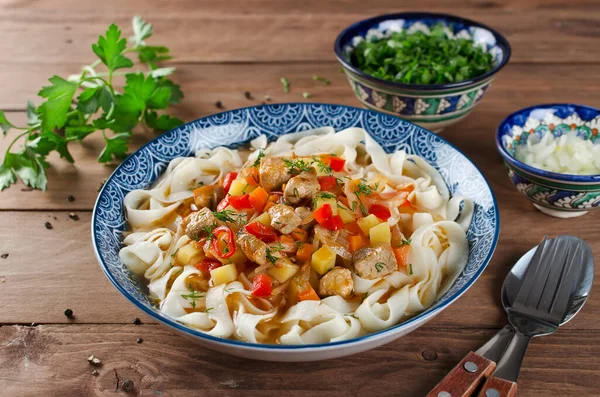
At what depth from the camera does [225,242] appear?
3.47 metres

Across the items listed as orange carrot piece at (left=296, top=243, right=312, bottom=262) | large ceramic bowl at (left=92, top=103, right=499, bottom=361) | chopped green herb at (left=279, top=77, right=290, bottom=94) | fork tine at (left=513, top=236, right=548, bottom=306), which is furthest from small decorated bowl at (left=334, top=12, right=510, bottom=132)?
orange carrot piece at (left=296, top=243, right=312, bottom=262)

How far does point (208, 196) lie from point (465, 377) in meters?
1.97

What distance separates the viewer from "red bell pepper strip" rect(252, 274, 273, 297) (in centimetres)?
337

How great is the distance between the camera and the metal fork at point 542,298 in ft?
10.2

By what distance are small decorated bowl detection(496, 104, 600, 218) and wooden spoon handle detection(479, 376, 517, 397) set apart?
155 cm

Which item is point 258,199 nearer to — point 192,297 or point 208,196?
point 208,196

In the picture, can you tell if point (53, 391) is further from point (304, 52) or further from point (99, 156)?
point (304, 52)

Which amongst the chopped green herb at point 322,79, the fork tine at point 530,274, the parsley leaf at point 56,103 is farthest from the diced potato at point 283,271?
the chopped green herb at point 322,79

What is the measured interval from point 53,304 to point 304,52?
3806mm

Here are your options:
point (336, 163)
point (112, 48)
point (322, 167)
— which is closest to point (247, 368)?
point (322, 167)

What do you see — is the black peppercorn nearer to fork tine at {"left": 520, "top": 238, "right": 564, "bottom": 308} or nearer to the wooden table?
the wooden table

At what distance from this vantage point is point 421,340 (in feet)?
11.2

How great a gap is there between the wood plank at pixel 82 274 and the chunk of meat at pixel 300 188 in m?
1.04

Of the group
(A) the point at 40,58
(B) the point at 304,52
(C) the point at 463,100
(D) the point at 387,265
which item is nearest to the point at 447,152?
(C) the point at 463,100
